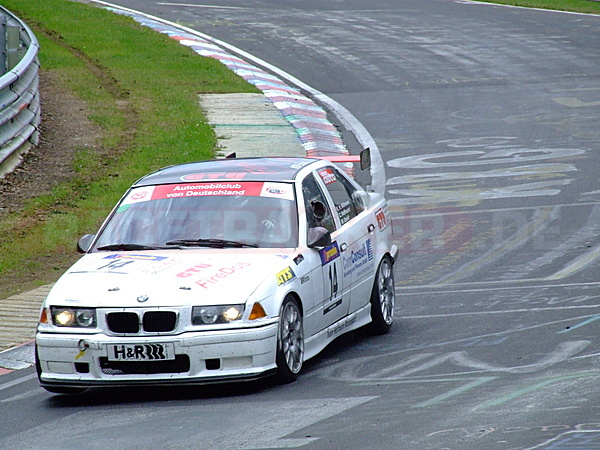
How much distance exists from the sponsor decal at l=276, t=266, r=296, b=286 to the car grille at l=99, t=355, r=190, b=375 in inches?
33.2

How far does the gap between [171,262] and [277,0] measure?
31.7m

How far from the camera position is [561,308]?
9.52m

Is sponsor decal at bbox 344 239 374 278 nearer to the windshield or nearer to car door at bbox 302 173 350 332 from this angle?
car door at bbox 302 173 350 332

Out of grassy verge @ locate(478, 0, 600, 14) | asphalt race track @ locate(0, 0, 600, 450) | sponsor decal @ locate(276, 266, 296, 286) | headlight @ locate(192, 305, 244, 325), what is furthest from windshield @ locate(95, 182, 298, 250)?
grassy verge @ locate(478, 0, 600, 14)

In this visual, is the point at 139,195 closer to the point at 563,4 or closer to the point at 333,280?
the point at 333,280

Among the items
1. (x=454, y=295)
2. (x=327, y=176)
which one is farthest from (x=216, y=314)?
(x=454, y=295)

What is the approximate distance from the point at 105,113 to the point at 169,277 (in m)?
14.2

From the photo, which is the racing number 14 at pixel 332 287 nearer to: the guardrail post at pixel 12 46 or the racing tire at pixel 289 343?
the racing tire at pixel 289 343

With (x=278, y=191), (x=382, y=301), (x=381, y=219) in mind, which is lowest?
(x=382, y=301)

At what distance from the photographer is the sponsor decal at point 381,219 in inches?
383

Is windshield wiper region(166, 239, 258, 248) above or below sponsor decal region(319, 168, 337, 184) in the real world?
below

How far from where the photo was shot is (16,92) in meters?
17.0

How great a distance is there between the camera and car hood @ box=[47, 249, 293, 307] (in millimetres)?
7254

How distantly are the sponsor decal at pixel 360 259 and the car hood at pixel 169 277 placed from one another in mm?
877
